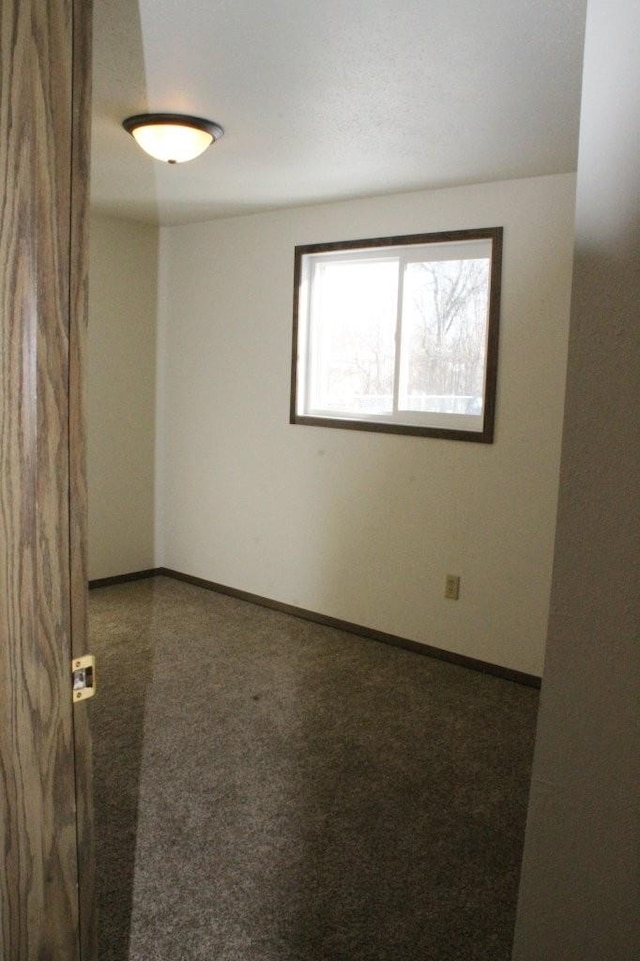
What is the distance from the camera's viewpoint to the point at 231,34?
204 centimetres

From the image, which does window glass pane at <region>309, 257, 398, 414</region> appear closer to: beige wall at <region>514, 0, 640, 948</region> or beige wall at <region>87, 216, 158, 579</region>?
beige wall at <region>87, 216, 158, 579</region>

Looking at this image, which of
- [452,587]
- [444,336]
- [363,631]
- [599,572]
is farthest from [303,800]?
[444,336]

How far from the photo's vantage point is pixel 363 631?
3973 millimetres

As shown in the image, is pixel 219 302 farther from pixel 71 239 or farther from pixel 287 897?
pixel 71 239

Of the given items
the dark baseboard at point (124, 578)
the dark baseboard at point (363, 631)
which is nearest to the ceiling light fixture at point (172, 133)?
the dark baseboard at point (363, 631)

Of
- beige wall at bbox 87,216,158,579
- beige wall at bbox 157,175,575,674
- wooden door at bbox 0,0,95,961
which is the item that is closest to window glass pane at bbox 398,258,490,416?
beige wall at bbox 157,175,575,674

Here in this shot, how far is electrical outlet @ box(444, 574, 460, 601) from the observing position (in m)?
3.59

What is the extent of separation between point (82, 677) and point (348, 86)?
2.07 meters

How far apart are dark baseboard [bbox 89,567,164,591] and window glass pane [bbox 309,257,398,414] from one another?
1719 millimetres

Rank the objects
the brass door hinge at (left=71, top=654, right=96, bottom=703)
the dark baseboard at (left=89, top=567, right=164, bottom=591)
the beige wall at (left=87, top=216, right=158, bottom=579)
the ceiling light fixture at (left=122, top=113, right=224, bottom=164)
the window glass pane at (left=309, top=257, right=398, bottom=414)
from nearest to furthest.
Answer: the brass door hinge at (left=71, top=654, right=96, bottom=703), the ceiling light fixture at (left=122, top=113, right=224, bottom=164), the window glass pane at (left=309, top=257, right=398, bottom=414), the beige wall at (left=87, top=216, right=158, bottom=579), the dark baseboard at (left=89, top=567, right=164, bottom=591)

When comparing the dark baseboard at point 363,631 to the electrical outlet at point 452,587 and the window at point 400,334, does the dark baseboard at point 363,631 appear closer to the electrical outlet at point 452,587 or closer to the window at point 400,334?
the electrical outlet at point 452,587

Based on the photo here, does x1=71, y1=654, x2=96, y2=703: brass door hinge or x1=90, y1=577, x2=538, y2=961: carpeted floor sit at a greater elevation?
x1=71, y1=654, x2=96, y2=703: brass door hinge

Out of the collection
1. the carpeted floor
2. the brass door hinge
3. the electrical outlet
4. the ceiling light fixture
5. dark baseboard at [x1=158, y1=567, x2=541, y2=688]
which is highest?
the ceiling light fixture

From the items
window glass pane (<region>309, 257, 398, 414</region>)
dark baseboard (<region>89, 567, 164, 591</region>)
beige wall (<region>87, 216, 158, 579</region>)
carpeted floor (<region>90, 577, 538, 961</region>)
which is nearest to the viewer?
carpeted floor (<region>90, 577, 538, 961</region>)
